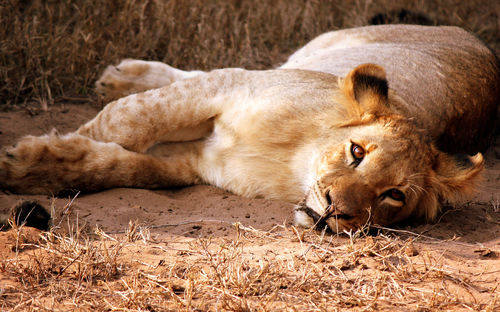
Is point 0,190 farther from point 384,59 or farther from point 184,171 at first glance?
point 384,59

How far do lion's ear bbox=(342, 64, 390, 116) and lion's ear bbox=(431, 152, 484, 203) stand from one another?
1.54ft

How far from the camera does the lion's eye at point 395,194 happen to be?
11.0 ft

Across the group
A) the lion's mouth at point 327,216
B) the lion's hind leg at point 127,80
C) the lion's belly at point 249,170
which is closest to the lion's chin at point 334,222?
the lion's mouth at point 327,216

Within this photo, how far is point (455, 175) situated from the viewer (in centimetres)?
365

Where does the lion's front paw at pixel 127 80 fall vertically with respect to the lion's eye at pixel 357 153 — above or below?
below

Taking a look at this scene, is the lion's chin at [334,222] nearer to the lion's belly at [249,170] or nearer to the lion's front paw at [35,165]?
the lion's belly at [249,170]

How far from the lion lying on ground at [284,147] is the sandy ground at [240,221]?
0.11 metres

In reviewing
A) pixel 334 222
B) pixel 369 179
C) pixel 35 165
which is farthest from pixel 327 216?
pixel 35 165

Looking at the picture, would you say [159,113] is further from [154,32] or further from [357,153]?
[154,32]

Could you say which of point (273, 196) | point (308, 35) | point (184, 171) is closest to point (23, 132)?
point (184, 171)

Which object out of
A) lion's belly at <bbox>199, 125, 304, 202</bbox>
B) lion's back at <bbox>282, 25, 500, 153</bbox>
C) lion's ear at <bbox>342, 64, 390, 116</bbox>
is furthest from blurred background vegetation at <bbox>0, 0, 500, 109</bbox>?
lion's ear at <bbox>342, 64, 390, 116</bbox>

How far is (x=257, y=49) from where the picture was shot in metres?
6.29

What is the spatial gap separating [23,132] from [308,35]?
3.51 m

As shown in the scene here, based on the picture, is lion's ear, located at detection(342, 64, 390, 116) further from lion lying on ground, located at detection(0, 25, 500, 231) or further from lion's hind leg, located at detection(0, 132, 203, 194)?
lion's hind leg, located at detection(0, 132, 203, 194)
